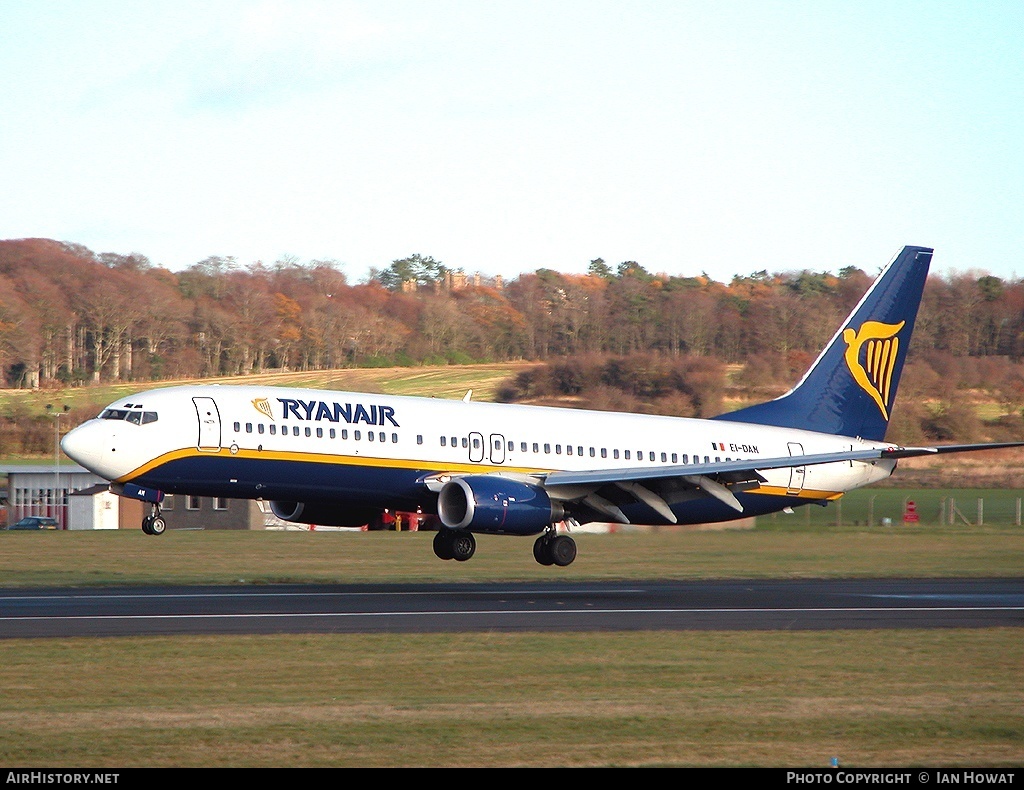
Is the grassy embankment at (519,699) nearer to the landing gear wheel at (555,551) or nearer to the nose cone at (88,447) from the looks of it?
the nose cone at (88,447)

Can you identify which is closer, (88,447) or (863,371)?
(88,447)

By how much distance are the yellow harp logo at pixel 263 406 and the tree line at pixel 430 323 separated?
38612 millimetres

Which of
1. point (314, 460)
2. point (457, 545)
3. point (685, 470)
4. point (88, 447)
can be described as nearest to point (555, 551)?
point (457, 545)

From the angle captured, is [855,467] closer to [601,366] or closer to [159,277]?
[601,366]

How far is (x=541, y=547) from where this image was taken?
3403 centimetres

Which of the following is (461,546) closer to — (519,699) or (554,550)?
(554,550)

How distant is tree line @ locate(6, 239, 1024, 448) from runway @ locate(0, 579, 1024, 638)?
131ft

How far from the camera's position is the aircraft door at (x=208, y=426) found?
1211 inches

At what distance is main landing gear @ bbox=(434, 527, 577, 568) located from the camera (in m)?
33.9

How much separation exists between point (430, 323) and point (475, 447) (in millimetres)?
66129

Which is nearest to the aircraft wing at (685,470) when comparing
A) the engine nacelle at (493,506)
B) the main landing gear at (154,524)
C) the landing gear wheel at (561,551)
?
the engine nacelle at (493,506)

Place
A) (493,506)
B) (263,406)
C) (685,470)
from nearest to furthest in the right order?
(493,506)
(263,406)
(685,470)

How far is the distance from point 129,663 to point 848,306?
82.2m
